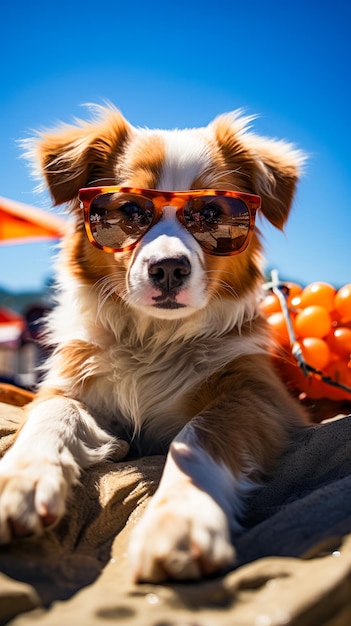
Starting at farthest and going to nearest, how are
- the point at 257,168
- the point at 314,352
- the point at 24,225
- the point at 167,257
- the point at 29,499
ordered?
the point at 24,225 < the point at 314,352 < the point at 257,168 < the point at 167,257 < the point at 29,499

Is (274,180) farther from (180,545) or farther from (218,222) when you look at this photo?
(180,545)

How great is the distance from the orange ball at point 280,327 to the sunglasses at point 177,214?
1.18 meters

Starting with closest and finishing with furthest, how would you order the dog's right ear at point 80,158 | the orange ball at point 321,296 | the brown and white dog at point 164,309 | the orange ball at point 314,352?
1. the brown and white dog at point 164,309
2. the dog's right ear at point 80,158
3. the orange ball at point 314,352
4. the orange ball at point 321,296

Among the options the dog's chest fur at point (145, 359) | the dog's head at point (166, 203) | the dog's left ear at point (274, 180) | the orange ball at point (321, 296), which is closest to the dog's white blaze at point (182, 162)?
the dog's head at point (166, 203)

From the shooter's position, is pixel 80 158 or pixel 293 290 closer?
pixel 80 158

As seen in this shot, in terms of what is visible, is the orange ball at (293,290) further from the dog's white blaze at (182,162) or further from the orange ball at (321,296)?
the dog's white blaze at (182,162)

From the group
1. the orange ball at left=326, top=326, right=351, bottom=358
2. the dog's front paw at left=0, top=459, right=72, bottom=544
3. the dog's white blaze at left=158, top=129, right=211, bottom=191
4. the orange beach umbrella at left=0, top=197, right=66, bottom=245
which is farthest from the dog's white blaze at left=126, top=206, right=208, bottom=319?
the orange beach umbrella at left=0, top=197, right=66, bottom=245

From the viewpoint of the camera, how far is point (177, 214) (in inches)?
95.5

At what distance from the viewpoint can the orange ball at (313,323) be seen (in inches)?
143

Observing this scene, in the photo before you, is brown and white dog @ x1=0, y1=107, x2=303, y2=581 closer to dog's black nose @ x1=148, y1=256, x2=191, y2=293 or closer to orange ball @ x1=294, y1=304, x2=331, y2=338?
dog's black nose @ x1=148, y1=256, x2=191, y2=293

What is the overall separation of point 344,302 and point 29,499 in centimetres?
270

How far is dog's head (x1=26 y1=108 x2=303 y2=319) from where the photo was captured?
2350mm

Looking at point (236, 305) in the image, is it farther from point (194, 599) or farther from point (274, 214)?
point (194, 599)

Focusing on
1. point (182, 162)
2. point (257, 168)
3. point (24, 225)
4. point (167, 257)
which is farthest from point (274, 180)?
point (24, 225)
